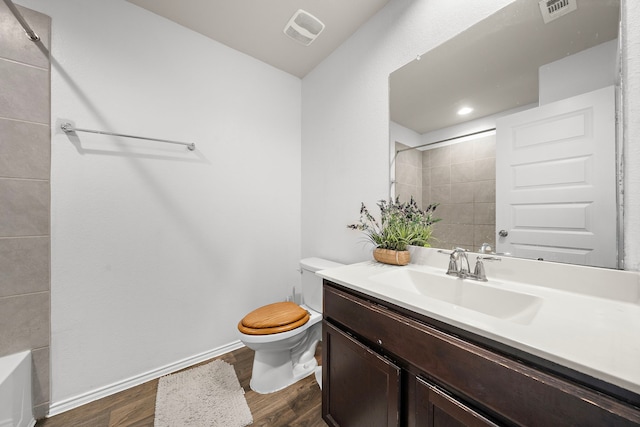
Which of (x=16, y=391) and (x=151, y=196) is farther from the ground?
(x=151, y=196)

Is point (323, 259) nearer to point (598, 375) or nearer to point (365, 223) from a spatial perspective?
point (365, 223)

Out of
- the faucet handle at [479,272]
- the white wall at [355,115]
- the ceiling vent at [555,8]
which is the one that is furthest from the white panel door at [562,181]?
the white wall at [355,115]

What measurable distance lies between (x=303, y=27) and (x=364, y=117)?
758 millimetres

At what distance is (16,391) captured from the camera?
1.07 metres

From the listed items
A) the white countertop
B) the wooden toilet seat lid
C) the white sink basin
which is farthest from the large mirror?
the wooden toilet seat lid

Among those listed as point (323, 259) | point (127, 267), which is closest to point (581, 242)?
point (323, 259)

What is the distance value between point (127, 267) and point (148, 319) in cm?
38

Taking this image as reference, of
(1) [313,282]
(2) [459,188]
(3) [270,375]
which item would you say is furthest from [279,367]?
(2) [459,188]

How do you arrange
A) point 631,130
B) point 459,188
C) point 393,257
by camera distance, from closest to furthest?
point 631,130 → point 459,188 → point 393,257

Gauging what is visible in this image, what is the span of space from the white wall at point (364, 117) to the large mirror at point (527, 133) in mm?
45

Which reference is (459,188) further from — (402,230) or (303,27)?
(303,27)

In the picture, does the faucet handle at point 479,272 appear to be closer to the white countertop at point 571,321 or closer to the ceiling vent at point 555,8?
the white countertop at point 571,321

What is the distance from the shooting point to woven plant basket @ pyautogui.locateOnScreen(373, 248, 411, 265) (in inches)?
49.7

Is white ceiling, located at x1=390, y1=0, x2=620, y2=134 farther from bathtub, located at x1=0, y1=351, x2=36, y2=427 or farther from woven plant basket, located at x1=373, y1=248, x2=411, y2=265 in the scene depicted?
bathtub, located at x1=0, y1=351, x2=36, y2=427
